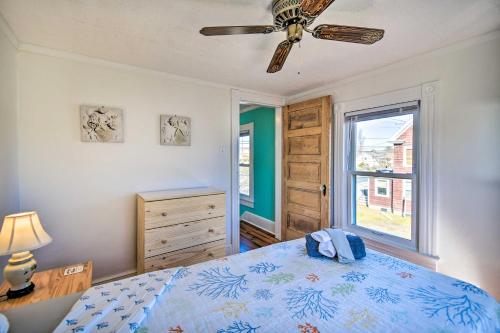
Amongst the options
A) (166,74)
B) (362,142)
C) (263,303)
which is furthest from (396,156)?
(166,74)

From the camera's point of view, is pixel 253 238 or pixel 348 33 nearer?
pixel 348 33

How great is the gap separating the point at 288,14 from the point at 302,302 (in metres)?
1.50

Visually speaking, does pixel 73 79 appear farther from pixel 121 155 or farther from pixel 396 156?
pixel 396 156

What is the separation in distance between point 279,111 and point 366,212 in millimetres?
1904

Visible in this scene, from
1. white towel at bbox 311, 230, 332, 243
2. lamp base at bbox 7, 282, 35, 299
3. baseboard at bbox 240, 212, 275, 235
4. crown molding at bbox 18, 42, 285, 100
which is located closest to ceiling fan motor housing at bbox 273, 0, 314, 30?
white towel at bbox 311, 230, 332, 243

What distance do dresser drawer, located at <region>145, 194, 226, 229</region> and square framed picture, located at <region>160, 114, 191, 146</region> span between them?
0.77 m

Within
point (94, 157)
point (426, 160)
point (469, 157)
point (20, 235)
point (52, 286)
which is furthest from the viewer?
point (94, 157)

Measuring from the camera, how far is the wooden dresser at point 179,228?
2.13m

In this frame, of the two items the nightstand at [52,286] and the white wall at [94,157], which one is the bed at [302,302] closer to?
the nightstand at [52,286]

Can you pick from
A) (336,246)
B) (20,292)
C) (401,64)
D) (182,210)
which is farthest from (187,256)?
(401,64)

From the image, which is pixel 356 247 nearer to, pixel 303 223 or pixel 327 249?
pixel 327 249

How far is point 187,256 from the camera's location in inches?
91.1

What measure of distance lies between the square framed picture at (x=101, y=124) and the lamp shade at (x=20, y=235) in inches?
38.9

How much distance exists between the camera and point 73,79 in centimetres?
214
